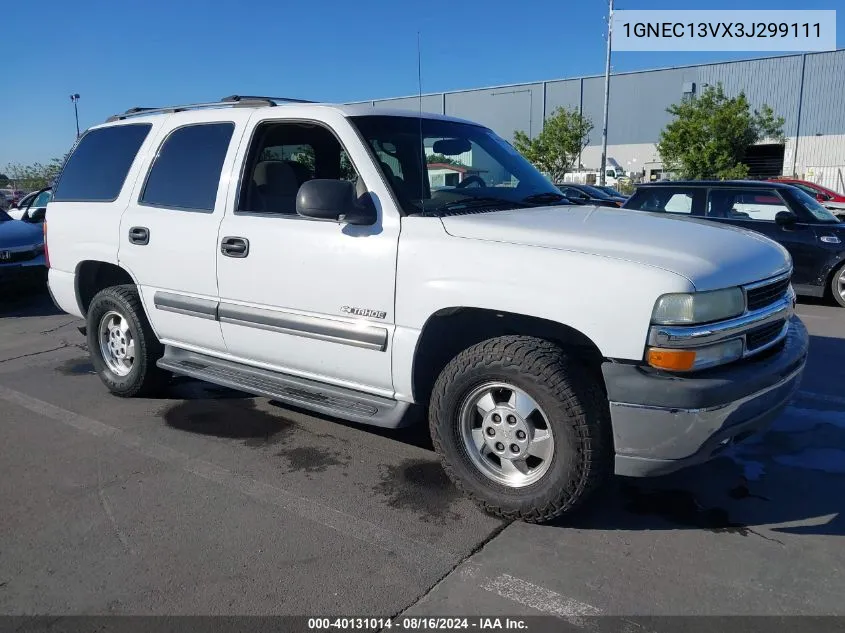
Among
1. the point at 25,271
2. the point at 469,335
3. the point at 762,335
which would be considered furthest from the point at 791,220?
the point at 25,271

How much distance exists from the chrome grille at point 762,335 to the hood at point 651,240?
24cm

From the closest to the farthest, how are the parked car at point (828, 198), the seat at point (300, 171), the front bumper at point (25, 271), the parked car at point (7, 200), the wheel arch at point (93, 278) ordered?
the seat at point (300, 171), the wheel arch at point (93, 278), the front bumper at point (25, 271), the parked car at point (828, 198), the parked car at point (7, 200)

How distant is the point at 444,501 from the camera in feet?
11.7

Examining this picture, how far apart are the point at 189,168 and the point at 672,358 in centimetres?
334

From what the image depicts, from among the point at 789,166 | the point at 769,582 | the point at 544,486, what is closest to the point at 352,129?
the point at 544,486

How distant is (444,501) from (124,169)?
3416 millimetres

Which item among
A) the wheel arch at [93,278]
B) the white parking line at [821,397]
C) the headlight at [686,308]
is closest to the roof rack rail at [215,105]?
the wheel arch at [93,278]

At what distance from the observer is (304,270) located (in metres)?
3.80

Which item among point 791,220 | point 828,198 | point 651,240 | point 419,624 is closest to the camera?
point 419,624

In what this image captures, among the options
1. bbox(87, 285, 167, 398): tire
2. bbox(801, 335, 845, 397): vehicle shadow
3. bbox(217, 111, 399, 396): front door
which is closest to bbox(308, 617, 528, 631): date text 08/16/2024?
bbox(217, 111, 399, 396): front door

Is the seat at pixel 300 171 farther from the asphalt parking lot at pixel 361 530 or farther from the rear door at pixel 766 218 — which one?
the rear door at pixel 766 218

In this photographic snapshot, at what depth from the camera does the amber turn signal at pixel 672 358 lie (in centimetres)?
280

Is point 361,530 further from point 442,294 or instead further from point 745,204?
point 745,204

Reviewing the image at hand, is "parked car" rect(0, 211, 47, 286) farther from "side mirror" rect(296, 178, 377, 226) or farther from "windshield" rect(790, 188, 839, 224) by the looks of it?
"windshield" rect(790, 188, 839, 224)
